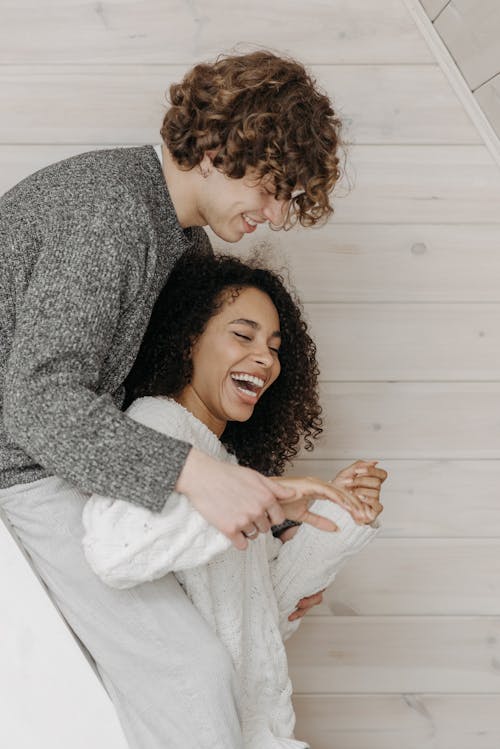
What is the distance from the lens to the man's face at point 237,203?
114 centimetres

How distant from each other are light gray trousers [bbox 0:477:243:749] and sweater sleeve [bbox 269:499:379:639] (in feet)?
0.93

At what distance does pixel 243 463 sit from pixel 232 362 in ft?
0.80

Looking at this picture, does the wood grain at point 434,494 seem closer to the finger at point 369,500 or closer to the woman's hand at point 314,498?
the finger at point 369,500

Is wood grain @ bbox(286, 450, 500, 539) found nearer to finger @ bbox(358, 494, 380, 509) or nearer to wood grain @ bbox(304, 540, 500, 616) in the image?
wood grain @ bbox(304, 540, 500, 616)

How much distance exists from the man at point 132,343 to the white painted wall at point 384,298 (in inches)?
17.1

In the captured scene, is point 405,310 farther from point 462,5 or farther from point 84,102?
point 84,102

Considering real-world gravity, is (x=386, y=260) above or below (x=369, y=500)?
above

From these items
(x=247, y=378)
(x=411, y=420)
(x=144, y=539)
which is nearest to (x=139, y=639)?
(x=144, y=539)

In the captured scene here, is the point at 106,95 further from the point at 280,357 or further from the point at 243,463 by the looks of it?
the point at 243,463

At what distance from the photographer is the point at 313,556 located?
4.30 feet

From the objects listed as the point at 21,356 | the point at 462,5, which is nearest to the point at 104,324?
the point at 21,356

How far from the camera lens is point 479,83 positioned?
154 cm

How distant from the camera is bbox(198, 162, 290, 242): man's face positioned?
44.8 inches

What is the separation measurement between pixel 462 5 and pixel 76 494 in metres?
1.00
